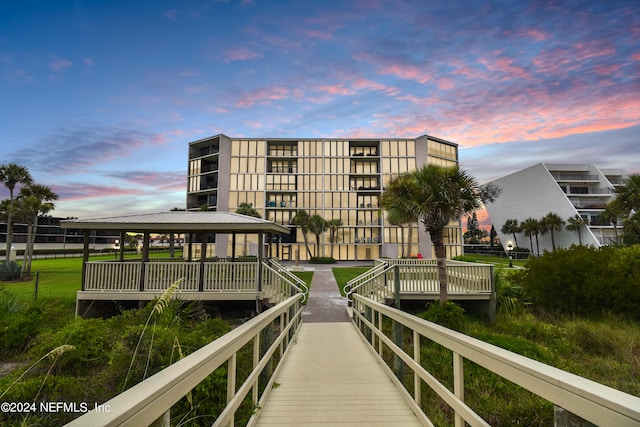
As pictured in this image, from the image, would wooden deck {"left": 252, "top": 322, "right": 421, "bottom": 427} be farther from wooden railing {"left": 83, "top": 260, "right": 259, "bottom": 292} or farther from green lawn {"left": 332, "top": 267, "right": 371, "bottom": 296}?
green lawn {"left": 332, "top": 267, "right": 371, "bottom": 296}

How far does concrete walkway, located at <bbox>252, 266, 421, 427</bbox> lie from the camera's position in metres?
3.39

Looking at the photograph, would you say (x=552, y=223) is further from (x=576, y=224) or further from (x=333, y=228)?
(x=333, y=228)

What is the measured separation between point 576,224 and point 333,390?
66086 mm

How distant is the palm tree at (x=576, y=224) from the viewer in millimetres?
52062

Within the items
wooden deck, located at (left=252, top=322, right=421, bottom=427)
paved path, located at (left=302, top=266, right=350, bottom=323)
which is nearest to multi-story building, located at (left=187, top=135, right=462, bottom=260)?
paved path, located at (left=302, top=266, right=350, bottom=323)

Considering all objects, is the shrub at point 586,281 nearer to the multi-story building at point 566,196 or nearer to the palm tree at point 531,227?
the multi-story building at point 566,196

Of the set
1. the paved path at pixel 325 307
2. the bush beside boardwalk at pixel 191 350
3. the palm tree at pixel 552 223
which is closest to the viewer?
the bush beside boardwalk at pixel 191 350

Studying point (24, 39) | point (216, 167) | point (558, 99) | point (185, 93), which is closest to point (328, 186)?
point (216, 167)

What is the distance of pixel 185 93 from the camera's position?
1836 cm

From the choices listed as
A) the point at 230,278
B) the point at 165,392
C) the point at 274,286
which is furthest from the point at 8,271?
the point at 165,392

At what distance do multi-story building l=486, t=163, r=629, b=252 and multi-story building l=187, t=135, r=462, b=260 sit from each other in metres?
24.3

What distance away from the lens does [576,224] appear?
52.3 meters

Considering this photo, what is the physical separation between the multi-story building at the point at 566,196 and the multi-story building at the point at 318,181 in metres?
24.3

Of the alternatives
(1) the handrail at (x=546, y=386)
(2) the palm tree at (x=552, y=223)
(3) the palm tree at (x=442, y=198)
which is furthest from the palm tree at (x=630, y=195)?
(1) the handrail at (x=546, y=386)
